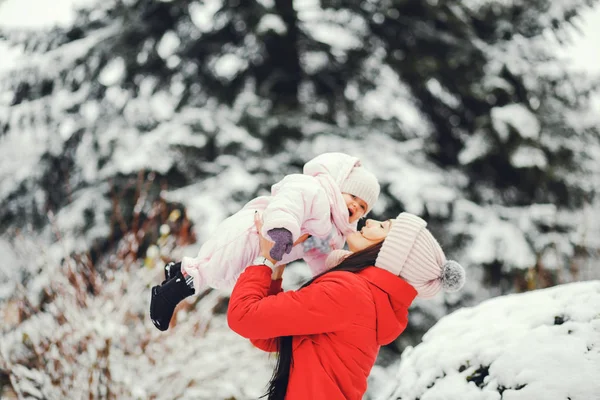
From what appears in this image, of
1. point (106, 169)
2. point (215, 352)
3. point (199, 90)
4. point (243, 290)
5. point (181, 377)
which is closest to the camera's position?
point (243, 290)

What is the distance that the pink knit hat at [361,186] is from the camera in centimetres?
147

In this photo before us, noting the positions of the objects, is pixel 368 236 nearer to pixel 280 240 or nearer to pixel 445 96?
pixel 280 240

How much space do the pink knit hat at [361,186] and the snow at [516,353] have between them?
30.6 inches

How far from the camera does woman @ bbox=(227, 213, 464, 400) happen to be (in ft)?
4.26

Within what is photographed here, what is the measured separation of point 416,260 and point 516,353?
62cm

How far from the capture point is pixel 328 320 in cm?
131

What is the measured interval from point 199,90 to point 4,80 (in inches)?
75.4

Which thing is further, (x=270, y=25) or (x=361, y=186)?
(x=270, y=25)

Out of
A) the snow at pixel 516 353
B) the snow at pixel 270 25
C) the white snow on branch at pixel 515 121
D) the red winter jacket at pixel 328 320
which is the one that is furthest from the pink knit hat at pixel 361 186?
the white snow on branch at pixel 515 121

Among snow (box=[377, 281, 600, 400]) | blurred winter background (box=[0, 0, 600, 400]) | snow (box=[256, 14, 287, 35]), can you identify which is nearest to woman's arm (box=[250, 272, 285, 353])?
snow (box=[377, 281, 600, 400])

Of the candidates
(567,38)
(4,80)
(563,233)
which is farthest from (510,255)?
(4,80)

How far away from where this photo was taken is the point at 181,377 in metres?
3.18

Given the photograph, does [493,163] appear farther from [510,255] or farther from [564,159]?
[510,255]

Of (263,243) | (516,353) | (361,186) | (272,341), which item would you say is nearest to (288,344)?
(272,341)
